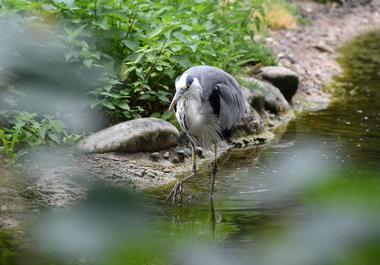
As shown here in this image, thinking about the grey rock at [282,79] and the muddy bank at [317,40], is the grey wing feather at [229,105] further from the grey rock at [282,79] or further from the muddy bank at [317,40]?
the muddy bank at [317,40]

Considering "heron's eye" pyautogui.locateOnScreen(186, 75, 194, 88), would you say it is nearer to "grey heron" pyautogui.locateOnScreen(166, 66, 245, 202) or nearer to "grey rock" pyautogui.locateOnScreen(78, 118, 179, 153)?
"grey heron" pyautogui.locateOnScreen(166, 66, 245, 202)

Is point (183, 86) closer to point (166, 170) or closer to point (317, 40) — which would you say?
point (166, 170)

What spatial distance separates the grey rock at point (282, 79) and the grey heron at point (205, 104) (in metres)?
2.83

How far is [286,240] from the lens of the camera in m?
1.08

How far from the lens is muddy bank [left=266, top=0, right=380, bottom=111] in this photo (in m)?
8.95

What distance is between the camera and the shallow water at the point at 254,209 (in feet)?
3.32

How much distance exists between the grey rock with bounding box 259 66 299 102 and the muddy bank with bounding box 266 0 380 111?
0.19 metres

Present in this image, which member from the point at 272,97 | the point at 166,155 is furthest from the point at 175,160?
the point at 272,97

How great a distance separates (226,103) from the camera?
16.6 ft

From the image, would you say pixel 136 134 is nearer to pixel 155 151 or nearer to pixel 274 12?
pixel 155 151

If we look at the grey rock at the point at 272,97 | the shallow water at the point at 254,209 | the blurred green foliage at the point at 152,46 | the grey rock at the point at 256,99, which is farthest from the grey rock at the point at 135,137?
the grey rock at the point at 272,97

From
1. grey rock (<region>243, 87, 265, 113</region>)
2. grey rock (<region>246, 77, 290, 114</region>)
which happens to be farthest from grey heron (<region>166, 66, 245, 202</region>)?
grey rock (<region>246, 77, 290, 114</region>)

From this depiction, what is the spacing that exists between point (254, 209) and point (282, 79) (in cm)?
378

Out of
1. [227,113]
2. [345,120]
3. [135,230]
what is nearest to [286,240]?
[135,230]
